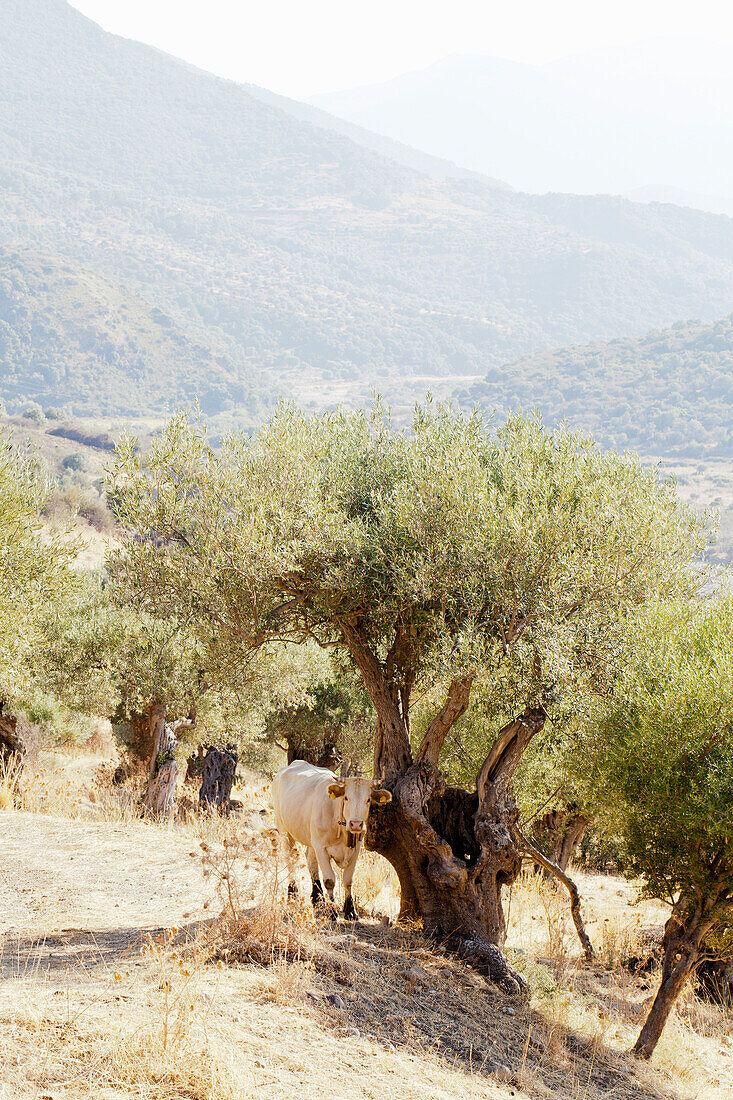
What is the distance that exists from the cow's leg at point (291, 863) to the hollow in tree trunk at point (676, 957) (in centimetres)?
465

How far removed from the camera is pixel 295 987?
8.46m

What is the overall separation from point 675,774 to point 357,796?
12.6 feet

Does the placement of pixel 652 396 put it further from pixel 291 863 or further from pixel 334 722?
pixel 291 863

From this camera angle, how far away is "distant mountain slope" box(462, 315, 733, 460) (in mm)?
157250

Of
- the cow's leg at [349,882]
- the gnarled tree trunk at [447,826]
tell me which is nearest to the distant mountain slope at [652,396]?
the gnarled tree trunk at [447,826]

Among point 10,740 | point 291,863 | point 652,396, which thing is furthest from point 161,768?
point 652,396

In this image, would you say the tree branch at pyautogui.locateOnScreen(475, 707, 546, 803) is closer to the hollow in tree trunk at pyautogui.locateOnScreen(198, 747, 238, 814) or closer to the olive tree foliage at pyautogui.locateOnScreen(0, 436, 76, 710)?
the olive tree foliage at pyautogui.locateOnScreen(0, 436, 76, 710)

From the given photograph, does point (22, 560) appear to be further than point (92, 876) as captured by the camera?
Yes

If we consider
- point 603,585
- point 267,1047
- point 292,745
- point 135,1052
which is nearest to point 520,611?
point 603,585

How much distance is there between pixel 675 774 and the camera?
9.60 m

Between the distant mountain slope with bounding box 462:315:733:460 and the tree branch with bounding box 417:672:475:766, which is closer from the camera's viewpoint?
the tree branch with bounding box 417:672:475:766

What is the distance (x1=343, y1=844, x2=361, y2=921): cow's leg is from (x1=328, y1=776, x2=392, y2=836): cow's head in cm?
72

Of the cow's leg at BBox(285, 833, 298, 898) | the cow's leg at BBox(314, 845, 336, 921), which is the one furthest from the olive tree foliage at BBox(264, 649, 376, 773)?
the cow's leg at BBox(314, 845, 336, 921)

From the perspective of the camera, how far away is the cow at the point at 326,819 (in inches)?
424
